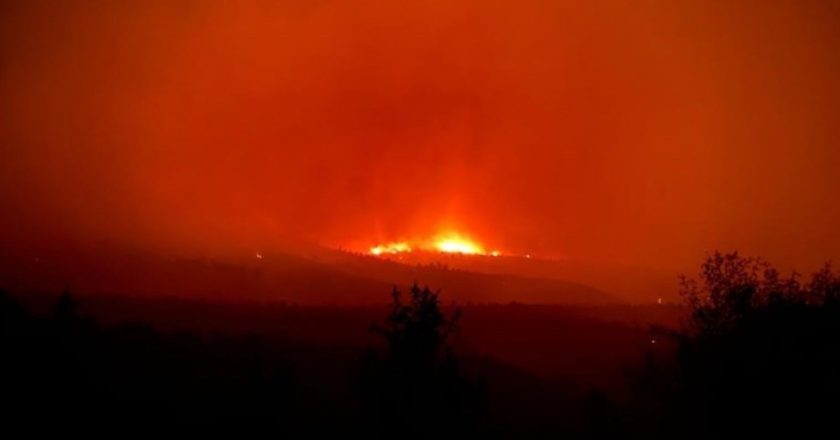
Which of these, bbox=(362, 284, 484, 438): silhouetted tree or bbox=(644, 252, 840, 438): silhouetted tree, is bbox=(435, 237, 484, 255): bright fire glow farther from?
bbox=(362, 284, 484, 438): silhouetted tree

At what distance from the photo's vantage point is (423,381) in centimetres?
1738

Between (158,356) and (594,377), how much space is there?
69.1 feet

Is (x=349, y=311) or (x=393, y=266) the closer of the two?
(x=349, y=311)

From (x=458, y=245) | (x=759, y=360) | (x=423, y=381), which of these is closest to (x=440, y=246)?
(x=458, y=245)

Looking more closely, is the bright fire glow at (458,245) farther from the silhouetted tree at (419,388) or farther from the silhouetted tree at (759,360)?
the silhouetted tree at (419,388)

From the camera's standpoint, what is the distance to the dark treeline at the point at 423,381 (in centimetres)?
1705

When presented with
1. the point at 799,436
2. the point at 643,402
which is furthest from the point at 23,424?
the point at 643,402

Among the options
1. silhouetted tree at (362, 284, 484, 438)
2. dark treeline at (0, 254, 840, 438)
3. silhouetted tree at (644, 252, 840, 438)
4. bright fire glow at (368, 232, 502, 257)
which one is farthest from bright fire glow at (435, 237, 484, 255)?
silhouetted tree at (362, 284, 484, 438)

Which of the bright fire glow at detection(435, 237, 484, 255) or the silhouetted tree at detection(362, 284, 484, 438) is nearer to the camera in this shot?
the silhouetted tree at detection(362, 284, 484, 438)

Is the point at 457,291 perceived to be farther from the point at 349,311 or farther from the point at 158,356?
the point at 158,356

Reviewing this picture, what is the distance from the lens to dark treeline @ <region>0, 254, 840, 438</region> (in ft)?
55.9

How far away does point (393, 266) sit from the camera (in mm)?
66938

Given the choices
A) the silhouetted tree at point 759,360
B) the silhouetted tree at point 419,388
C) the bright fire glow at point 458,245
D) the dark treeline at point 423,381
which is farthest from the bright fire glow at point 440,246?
the silhouetted tree at point 419,388

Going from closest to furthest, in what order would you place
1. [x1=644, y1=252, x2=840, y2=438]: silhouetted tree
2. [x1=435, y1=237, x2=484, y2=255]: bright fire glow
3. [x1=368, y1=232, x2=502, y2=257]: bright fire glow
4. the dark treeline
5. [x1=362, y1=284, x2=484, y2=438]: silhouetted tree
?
1. [x1=644, y1=252, x2=840, y2=438]: silhouetted tree
2. the dark treeline
3. [x1=362, y1=284, x2=484, y2=438]: silhouetted tree
4. [x1=368, y1=232, x2=502, y2=257]: bright fire glow
5. [x1=435, y1=237, x2=484, y2=255]: bright fire glow
